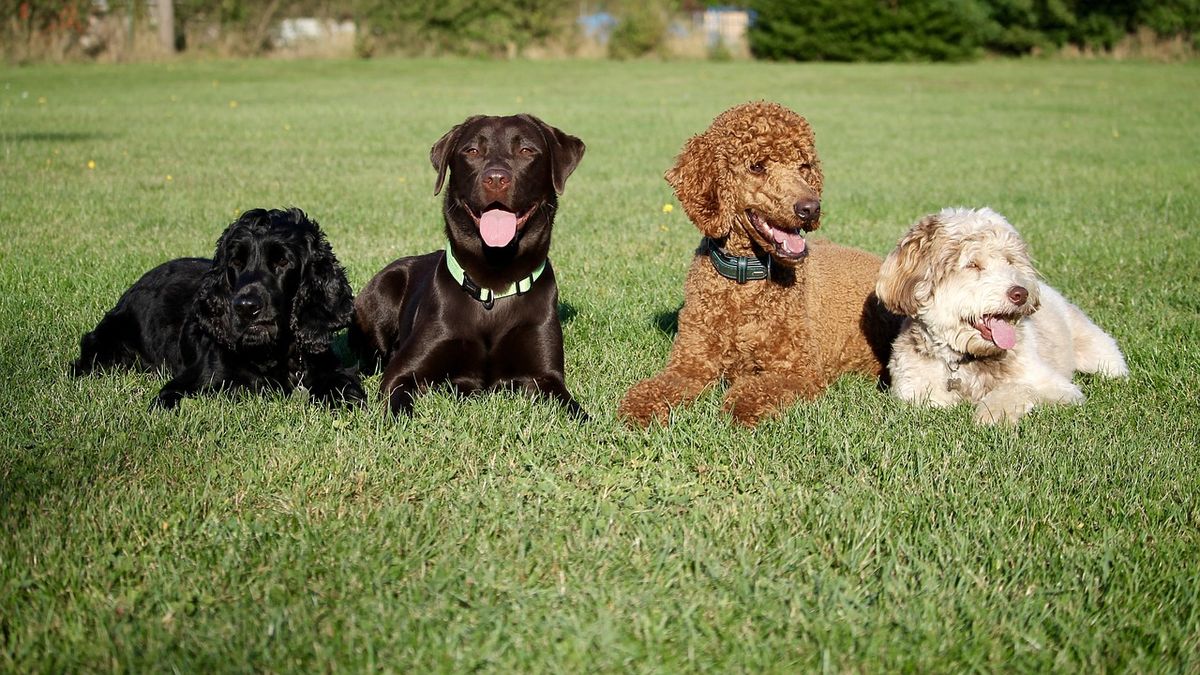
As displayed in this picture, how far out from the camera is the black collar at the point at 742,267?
5.05 meters

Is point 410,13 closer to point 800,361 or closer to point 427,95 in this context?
point 427,95

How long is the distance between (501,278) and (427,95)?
23.1 m

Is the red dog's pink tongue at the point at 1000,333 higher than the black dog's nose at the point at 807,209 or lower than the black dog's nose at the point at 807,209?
lower

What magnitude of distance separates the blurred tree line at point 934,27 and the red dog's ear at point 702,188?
40876 millimetres

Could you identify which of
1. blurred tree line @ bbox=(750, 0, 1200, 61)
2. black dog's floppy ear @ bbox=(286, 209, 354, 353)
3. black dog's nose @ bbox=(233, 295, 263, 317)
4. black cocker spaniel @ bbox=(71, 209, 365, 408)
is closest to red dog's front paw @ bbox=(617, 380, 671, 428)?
black cocker spaniel @ bbox=(71, 209, 365, 408)

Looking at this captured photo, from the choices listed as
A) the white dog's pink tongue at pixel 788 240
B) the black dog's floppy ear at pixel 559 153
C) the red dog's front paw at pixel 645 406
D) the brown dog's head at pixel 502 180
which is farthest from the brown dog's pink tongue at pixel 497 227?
the white dog's pink tongue at pixel 788 240

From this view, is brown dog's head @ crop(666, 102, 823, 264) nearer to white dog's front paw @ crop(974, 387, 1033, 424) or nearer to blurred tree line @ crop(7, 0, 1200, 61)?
white dog's front paw @ crop(974, 387, 1033, 424)

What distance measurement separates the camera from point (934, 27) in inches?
1690

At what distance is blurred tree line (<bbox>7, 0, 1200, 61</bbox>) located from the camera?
133 feet

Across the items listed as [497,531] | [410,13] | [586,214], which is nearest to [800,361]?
[497,531]

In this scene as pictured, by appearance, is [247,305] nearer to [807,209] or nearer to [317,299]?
[317,299]

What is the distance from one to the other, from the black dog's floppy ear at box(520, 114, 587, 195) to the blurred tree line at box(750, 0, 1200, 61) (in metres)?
40.6

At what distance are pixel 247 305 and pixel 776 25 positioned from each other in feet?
138

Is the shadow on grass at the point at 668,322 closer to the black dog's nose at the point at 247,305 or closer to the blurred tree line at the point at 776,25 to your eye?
the black dog's nose at the point at 247,305
